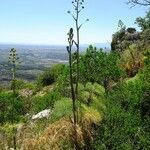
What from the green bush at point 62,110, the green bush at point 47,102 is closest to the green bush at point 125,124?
the green bush at point 62,110

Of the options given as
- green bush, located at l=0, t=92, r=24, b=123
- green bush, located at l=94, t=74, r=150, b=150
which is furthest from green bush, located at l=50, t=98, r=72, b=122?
green bush, located at l=0, t=92, r=24, b=123

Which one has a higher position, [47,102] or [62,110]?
[62,110]

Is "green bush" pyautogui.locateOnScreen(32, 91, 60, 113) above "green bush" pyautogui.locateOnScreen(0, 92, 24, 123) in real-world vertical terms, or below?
above

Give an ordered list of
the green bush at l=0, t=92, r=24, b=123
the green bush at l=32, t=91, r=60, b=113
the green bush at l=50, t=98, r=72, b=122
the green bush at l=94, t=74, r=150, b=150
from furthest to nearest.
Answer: the green bush at l=0, t=92, r=24, b=123
the green bush at l=32, t=91, r=60, b=113
the green bush at l=94, t=74, r=150, b=150
the green bush at l=50, t=98, r=72, b=122

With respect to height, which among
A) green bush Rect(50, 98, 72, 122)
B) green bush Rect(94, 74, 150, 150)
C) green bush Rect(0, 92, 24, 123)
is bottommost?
green bush Rect(0, 92, 24, 123)

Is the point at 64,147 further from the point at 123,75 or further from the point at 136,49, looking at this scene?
the point at 136,49

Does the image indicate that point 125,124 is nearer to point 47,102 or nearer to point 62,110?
point 62,110

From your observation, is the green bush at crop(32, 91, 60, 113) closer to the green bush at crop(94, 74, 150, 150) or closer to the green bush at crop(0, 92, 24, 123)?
the green bush at crop(0, 92, 24, 123)

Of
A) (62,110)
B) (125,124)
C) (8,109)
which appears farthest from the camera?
(8,109)

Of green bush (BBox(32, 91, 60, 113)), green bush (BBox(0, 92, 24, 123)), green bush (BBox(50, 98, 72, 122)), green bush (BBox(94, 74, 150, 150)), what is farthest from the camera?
green bush (BBox(0, 92, 24, 123))

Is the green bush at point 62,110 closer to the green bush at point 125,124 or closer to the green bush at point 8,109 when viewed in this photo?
the green bush at point 125,124

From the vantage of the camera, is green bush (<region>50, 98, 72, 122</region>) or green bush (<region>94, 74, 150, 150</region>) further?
green bush (<region>94, 74, 150, 150</region>)

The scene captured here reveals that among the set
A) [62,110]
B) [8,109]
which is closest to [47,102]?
[8,109]

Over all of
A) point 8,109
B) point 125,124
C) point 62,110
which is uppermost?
point 62,110
